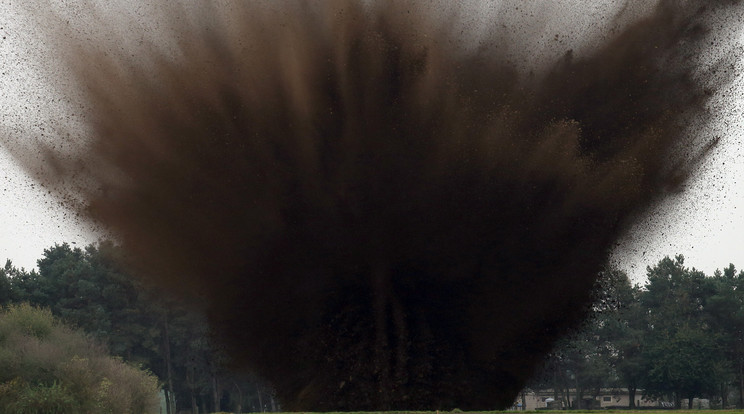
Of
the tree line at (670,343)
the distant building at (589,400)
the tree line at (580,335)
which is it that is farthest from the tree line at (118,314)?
the distant building at (589,400)

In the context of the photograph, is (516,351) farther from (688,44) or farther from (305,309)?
(688,44)

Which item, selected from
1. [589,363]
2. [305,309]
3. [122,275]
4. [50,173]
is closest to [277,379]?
[305,309]

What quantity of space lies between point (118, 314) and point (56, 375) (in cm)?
3696

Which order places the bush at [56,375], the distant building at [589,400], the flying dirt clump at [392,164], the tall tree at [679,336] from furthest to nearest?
the distant building at [589,400], the tall tree at [679,336], the bush at [56,375], the flying dirt clump at [392,164]

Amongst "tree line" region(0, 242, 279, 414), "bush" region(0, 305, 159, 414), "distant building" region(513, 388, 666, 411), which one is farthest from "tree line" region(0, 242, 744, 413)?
"bush" region(0, 305, 159, 414)

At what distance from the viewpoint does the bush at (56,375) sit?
135 ft

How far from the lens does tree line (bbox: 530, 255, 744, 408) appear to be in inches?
3243

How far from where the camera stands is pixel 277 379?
912 inches

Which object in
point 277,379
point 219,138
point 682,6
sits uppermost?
point 682,6

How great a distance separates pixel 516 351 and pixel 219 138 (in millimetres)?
9106

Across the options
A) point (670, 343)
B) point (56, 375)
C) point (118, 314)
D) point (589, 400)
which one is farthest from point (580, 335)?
point (56, 375)

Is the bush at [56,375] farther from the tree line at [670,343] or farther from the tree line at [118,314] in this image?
the tree line at [670,343]

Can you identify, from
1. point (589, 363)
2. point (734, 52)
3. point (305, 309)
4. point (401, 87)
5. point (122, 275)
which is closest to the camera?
point (401, 87)

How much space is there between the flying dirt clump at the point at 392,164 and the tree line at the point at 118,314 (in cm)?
5573
